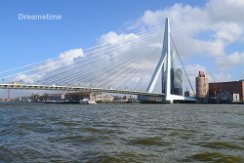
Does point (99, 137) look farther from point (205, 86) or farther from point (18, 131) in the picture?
point (205, 86)

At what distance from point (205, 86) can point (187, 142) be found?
123 metres

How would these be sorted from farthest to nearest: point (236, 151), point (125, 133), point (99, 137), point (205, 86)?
point (205, 86) → point (125, 133) → point (99, 137) → point (236, 151)

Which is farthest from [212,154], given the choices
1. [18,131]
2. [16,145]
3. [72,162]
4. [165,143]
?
[18,131]

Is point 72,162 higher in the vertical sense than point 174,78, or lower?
lower

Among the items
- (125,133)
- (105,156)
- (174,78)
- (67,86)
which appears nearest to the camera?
(105,156)

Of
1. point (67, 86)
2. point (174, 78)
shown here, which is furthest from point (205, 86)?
point (67, 86)

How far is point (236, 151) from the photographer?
30.5ft

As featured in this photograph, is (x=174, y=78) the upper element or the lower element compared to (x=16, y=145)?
upper

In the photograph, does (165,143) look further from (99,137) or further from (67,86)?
(67,86)

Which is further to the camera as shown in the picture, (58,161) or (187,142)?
(187,142)

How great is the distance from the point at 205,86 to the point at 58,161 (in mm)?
126882

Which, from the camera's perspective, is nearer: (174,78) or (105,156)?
(105,156)

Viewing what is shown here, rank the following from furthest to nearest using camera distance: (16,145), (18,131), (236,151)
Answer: (18,131) → (16,145) → (236,151)

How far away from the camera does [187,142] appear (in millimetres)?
10805
